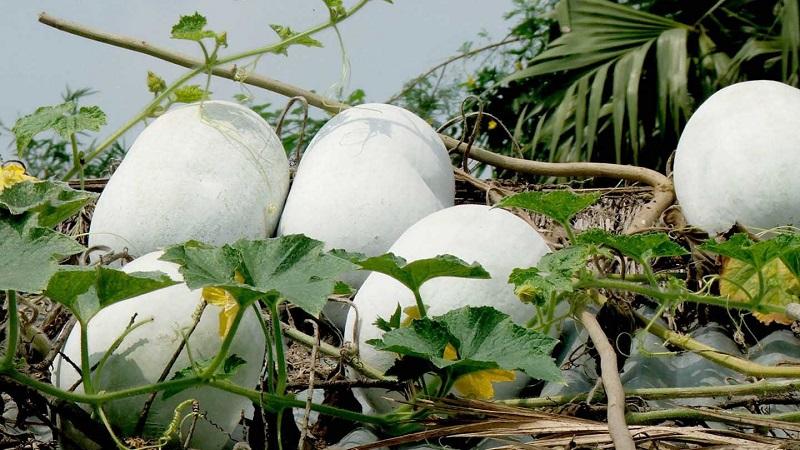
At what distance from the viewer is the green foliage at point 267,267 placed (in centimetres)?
108

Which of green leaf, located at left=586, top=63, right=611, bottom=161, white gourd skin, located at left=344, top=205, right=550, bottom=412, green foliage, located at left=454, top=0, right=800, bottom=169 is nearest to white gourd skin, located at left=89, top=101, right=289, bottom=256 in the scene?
white gourd skin, located at left=344, top=205, right=550, bottom=412

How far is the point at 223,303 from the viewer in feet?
4.28

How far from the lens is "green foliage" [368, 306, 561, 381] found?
3.88 feet

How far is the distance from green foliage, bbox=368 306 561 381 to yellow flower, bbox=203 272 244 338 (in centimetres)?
20

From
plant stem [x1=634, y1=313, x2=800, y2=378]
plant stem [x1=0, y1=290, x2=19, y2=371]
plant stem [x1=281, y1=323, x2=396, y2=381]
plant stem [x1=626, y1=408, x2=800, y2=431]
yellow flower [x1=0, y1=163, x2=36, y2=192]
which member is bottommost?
plant stem [x1=634, y1=313, x2=800, y2=378]

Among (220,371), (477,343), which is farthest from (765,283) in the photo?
(220,371)

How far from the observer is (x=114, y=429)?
4.27 feet

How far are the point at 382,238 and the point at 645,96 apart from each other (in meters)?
3.63

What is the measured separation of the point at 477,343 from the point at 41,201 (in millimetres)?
487

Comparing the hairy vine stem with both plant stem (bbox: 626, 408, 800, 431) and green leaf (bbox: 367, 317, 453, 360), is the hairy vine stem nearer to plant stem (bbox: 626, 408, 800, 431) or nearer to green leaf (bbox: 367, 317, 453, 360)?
plant stem (bbox: 626, 408, 800, 431)

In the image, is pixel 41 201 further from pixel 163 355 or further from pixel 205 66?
pixel 205 66

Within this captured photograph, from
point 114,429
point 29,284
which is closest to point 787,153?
point 114,429

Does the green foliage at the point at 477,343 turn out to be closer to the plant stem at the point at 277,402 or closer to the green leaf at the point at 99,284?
the plant stem at the point at 277,402

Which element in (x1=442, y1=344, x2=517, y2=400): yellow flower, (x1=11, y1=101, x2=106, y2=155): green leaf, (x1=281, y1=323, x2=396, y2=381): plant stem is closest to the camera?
(x1=442, y1=344, x2=517, y2=400): yellow flower
